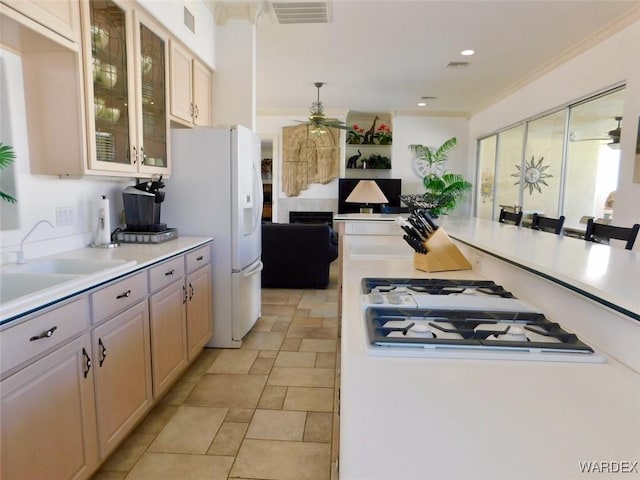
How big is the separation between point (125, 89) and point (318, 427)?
2224 mm

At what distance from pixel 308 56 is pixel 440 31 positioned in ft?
4.87

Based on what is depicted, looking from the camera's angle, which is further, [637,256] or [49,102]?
[49,102]

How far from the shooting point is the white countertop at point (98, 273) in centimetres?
126

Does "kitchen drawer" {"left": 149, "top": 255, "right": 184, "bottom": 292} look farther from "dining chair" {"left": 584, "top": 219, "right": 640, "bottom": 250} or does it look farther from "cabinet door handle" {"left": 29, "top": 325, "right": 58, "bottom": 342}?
"dining chair" {"left": 584, "top": 219, "right": 640, "bottom": 250}

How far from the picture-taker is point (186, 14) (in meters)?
3.10

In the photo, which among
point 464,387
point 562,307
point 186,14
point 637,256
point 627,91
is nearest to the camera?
point 464,387

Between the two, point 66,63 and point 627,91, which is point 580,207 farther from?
point 66,63

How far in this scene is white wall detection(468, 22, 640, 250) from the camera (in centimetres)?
345

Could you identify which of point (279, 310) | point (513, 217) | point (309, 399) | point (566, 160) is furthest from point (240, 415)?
point (566, 160)

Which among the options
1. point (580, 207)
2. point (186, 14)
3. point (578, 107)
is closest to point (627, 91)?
point (578, 107)

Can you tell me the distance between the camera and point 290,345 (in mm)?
3342

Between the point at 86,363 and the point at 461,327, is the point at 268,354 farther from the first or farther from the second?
the point at 461,327

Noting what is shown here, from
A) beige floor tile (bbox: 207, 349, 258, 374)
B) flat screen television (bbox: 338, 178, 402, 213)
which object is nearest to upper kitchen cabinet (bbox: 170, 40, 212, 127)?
beige floor tile (bbox: 207, 349, 258, 374)

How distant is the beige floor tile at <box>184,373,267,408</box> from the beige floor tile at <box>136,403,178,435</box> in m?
0.12
